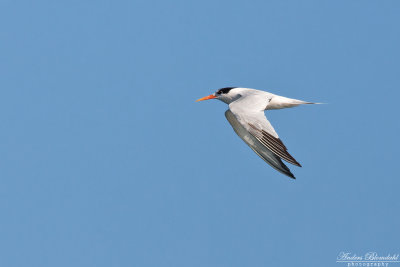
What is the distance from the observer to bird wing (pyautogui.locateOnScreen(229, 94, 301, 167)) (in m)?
11.9

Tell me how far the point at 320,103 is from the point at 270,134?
8.96 ft

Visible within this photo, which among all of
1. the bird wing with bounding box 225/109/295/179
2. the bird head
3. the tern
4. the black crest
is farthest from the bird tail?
the black crest

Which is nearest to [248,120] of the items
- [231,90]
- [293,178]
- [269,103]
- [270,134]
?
[270,134]

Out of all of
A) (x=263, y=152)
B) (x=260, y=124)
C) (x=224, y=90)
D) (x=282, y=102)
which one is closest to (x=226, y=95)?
(x=224, y=90)

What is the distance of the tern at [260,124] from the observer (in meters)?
12.0

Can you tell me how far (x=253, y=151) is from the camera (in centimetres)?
1363

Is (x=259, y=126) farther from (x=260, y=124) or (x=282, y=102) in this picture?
(x=282, y=102)

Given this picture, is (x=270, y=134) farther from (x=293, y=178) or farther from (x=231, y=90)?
(x=231, y=90)

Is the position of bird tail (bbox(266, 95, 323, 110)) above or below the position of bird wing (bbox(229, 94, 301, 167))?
above

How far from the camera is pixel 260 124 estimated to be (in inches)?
487

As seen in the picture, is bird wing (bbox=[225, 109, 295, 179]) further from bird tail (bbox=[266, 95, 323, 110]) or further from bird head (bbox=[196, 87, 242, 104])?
bird head (bbox=[196, 87, 242, 104])

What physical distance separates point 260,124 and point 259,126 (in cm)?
5

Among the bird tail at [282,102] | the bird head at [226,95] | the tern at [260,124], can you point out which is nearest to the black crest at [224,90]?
the bird head at [226,95]

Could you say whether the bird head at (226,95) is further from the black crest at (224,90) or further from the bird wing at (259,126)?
the bird wing at (259,126)
